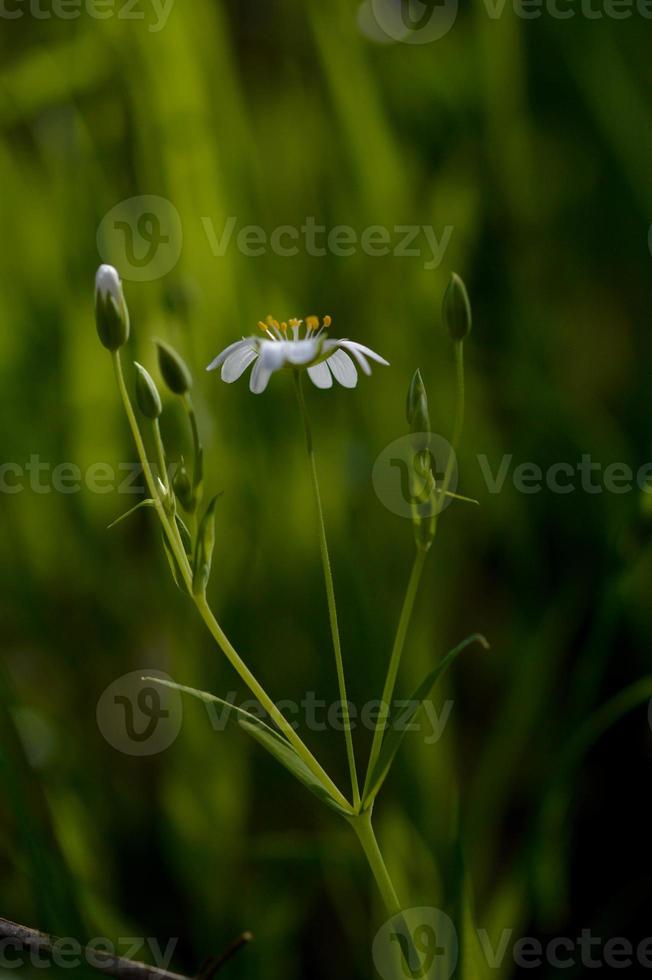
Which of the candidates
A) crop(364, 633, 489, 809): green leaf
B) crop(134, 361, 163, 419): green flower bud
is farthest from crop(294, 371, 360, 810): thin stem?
crop(134, 361, 163, 419): green flower bud

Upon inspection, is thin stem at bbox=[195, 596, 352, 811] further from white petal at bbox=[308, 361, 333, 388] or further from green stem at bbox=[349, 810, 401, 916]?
white petal at bbox=[308, 361, 333, 388]

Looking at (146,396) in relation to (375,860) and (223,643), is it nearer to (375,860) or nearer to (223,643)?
(223,643)

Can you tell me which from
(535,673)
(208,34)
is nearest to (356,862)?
(535,673)

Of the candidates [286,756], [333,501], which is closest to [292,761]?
[286,756]

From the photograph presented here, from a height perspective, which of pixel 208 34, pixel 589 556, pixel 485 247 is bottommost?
pixel 589 556

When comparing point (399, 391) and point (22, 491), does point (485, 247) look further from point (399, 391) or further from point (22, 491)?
point (22, 491)

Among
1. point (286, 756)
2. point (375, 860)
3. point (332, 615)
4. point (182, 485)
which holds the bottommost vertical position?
point (375, 860)
